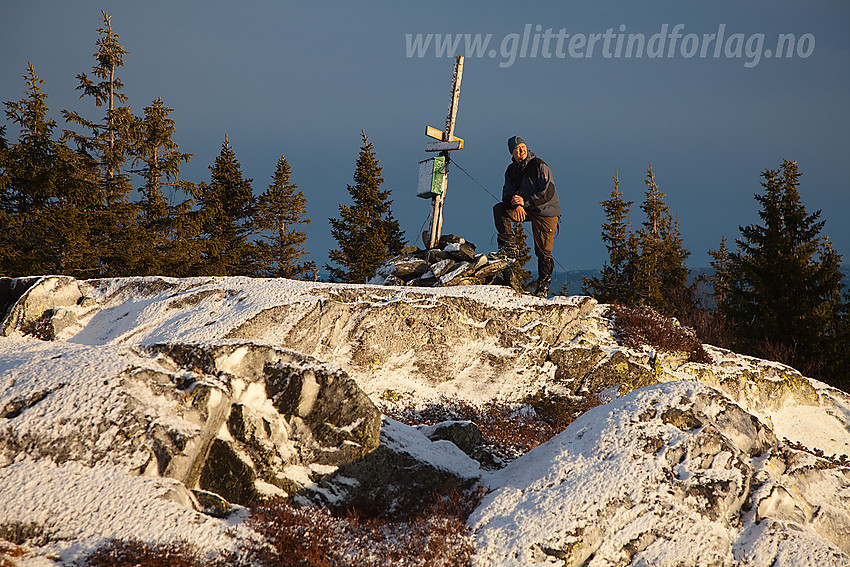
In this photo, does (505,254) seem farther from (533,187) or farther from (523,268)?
(523,268)

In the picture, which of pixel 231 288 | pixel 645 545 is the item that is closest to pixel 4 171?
pixel 231 288

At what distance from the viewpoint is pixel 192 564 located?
18.6 ft

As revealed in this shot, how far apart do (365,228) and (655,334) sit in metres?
24.6

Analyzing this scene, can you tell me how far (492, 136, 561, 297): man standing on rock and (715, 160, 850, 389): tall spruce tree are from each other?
16201 mm

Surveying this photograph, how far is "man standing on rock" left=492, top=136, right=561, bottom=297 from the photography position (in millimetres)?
16000

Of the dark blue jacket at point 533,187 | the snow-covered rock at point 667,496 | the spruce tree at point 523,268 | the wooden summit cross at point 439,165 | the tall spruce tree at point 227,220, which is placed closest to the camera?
the snow-covered rock at point 667,496

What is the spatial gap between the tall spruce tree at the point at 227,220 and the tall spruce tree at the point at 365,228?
523 cm

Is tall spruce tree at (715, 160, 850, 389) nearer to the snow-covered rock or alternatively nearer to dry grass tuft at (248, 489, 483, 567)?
the snow-covered rock

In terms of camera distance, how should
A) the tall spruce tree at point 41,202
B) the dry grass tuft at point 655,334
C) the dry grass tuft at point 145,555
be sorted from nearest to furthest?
the dry grass tuft at point 145,555 → the dry grass tuft at point 655,334 → the tall spruce tree at point 41,202

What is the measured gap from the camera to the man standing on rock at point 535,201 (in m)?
16.0

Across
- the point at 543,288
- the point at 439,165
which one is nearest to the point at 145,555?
the point at 543,288

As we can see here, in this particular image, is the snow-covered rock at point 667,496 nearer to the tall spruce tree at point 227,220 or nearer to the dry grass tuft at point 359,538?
the dry grass tuft at point 359,538

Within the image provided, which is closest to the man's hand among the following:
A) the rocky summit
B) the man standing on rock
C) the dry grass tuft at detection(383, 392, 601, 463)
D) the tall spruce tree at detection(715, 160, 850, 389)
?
the man standing on rock

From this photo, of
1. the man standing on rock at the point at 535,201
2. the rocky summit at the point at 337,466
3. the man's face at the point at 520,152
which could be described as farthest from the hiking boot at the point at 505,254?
the rocky summit at the point at 337,466
